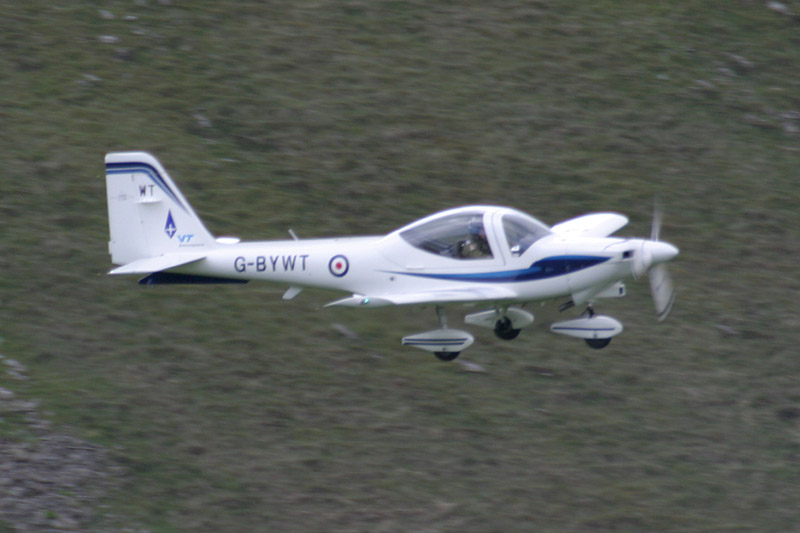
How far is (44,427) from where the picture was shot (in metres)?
18.3

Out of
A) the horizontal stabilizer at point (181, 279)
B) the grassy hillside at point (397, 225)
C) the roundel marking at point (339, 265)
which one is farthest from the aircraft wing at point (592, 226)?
the horizontal stabilizer at point (181, 279)

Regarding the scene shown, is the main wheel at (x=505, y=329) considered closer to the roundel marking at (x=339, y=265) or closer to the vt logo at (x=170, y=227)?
the roundel marking at (x=339, y=265)

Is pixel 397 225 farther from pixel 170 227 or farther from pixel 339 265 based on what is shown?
pixel 339 265

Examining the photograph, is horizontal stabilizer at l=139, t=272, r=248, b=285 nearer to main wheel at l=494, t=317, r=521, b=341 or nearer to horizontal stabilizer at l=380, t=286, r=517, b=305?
horizontal stabilizer at l=380, t=286, r=517, b=305

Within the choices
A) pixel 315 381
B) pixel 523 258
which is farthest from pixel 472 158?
pixel 523 258

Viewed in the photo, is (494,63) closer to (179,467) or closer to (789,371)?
(789,371)

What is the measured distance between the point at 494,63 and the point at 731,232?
8.46 meters

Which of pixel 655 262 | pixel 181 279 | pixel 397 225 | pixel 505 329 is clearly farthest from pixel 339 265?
pixel 397 225

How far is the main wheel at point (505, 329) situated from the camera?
16.7 meters

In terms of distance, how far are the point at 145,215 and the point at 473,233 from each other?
5469 mm

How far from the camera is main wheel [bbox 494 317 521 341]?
54.8 ft

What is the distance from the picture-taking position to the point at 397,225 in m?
23.8

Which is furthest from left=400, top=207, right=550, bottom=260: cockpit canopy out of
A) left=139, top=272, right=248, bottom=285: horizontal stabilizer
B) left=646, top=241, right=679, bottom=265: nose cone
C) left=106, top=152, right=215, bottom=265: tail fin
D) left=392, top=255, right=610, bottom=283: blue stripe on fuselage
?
left=106, top=152, right=215, bottom=265: tail fin

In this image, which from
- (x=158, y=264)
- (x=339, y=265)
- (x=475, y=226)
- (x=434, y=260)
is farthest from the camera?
(x=158, y=264)
